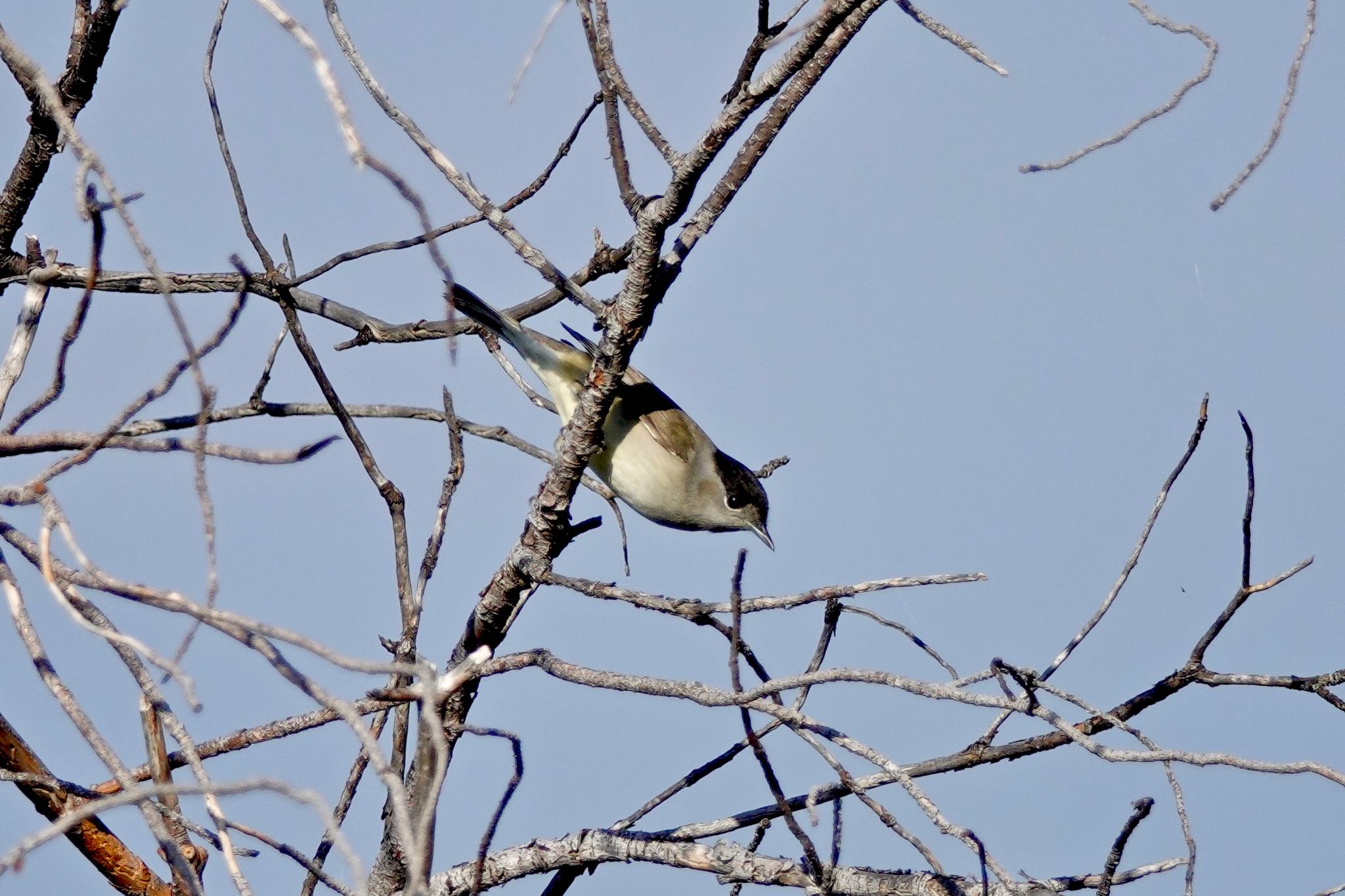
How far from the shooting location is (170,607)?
5.79ft

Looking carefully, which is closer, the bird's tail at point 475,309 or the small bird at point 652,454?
the bird's tail at point 475,309

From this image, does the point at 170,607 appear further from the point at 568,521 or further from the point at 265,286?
the point at 265,286

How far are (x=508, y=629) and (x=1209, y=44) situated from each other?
2568mm

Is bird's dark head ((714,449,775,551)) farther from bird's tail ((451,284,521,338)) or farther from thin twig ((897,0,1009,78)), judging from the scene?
thin twig ((897,0,1009,78))

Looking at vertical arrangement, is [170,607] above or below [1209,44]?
below

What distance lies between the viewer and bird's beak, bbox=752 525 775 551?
21.8ft

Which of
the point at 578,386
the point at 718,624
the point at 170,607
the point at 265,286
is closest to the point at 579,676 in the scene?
the point at 718,624

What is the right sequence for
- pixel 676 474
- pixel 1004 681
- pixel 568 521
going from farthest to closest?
1. pixel 676 474
2. pixel 568 521
3. pixel 1004 681

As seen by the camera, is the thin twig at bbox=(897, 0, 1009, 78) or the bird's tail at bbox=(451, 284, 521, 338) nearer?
the thin twig at bbox=(897, 0, 1009, 78)

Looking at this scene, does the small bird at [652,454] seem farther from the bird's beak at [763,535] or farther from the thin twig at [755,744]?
the thin twig at [755,744]

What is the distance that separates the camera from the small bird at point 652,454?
19.5 ft

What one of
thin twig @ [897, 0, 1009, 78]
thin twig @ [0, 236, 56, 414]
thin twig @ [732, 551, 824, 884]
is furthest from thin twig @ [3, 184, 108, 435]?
thin twig @ [897, 0, 1009, 78]

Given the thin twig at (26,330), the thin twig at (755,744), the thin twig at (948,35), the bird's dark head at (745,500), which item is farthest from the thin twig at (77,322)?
the bird's dark head at (745,500)

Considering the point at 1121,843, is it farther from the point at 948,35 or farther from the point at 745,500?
the point at 745,500
